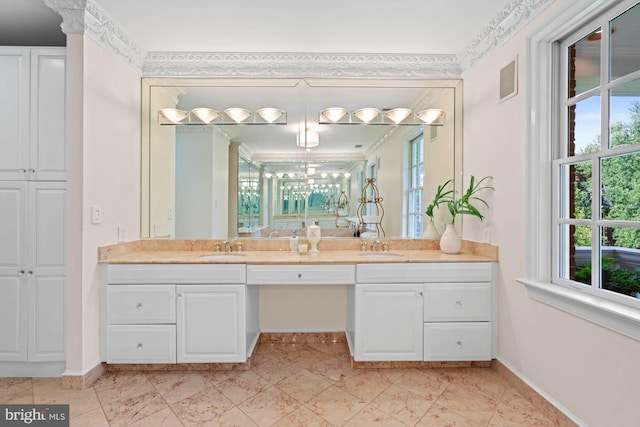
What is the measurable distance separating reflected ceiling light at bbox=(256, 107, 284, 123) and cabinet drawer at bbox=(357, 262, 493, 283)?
4.92 feet

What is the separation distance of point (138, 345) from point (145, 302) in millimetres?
304

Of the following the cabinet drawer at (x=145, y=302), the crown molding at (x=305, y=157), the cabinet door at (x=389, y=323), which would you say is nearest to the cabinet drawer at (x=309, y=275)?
the cabinet door at (x=389, y=323)

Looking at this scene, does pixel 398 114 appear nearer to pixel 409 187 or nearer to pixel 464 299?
pixel 409 187

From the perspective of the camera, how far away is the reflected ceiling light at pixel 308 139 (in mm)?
2986

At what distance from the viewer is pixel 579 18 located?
1.71 metres

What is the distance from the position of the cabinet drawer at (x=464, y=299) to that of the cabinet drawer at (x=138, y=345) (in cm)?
189

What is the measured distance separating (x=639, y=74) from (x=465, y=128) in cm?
139

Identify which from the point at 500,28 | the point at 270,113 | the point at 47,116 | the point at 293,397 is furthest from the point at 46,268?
the point at 500,28

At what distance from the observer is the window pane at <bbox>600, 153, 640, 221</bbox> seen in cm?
150

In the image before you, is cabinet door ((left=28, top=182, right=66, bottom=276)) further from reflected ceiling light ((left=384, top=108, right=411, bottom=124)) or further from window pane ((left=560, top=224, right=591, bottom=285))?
window pane ((left=560, top=224, right=591, bottom=285))

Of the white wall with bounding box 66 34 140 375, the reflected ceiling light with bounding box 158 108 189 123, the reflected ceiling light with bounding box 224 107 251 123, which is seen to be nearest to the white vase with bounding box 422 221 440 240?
the reflected ceiling light with bounding box 224 107 251 123

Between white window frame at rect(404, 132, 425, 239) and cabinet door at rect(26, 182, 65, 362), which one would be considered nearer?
cabinet door at rect(26, 182, 65, 362)

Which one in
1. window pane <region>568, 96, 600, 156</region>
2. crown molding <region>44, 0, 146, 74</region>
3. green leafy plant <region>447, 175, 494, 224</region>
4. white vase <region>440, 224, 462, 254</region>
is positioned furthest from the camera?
white vase <region>440, 224, 462, 254</region>

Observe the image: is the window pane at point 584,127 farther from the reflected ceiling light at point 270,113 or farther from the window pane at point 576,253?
the reflected ceiling light at point 270,113
